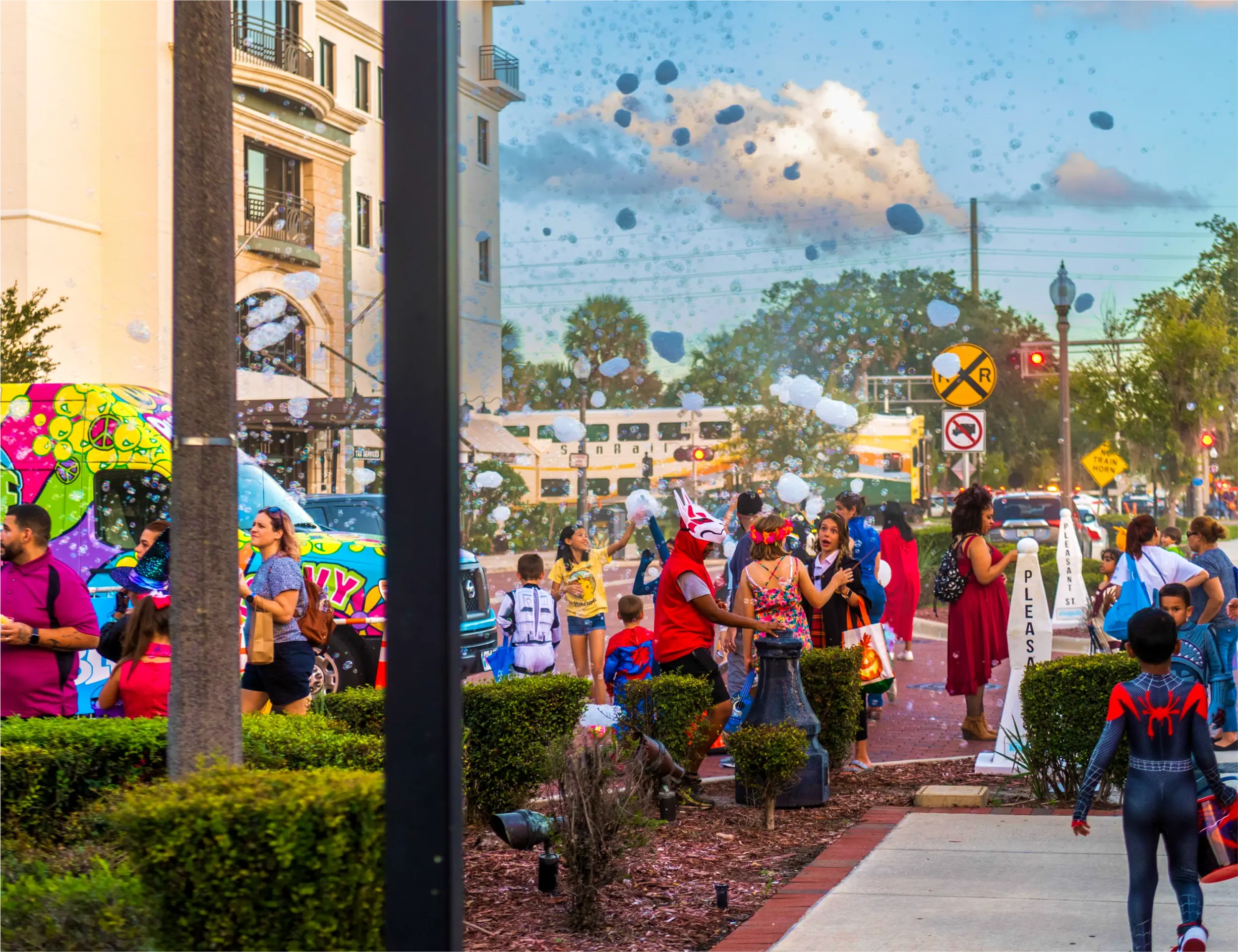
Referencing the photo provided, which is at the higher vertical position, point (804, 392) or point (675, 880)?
point (804, 392)

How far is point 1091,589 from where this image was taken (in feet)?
58.9

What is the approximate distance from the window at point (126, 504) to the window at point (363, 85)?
24.5 metres

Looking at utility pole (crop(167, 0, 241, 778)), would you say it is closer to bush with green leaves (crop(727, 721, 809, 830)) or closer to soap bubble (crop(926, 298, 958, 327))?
bush with green leaves (crop(727, 721, 809, 830))

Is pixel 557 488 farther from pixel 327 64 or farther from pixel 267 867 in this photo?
pixel 267 867

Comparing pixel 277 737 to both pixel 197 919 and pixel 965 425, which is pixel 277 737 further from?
pixel 965 425

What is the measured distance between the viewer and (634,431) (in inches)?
1496

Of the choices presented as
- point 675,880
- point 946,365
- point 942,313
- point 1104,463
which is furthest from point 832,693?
point 1104,463

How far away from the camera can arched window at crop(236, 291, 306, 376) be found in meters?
30.9

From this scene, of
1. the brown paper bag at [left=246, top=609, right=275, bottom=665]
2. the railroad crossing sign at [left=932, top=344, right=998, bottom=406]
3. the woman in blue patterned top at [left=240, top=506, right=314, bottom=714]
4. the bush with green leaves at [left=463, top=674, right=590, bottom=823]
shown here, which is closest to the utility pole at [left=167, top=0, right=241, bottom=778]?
the bush with green leaves at [left=463, top=674, right=590, bottom=823]

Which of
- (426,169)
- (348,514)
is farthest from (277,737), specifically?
(348,514)

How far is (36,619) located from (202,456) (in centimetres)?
283

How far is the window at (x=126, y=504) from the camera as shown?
35.3 feet

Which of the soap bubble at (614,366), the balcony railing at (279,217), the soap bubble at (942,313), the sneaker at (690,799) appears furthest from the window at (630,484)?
the sneaker at (690,799)

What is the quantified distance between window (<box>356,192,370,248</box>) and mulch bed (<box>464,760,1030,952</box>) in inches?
1098
